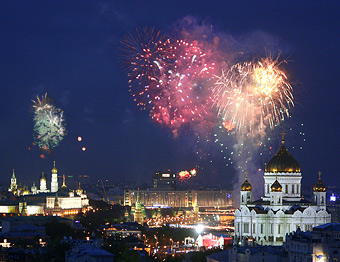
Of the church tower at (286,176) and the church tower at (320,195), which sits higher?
the church tower at (286,176)

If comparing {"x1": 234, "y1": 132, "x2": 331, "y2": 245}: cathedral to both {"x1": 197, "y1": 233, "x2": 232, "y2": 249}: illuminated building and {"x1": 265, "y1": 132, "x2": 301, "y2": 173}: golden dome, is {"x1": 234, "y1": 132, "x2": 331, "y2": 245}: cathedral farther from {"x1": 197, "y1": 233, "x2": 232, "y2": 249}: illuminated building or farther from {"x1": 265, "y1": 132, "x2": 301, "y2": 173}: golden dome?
{"x1": 197, "y1": 233, "x2": 232, "y2": 249}: illuminated building

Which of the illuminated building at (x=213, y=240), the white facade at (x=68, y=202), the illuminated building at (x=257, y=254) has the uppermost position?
the white facade at (x=68, y=202)

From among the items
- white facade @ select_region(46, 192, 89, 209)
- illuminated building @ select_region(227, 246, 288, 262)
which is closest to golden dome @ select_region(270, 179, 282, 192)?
illuminated building @ select_region(227, 246, 288, 262)

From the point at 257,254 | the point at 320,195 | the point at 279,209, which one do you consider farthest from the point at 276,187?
the point at 257,254

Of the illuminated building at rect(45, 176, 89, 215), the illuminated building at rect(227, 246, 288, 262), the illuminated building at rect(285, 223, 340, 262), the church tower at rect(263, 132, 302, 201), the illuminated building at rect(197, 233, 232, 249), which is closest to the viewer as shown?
the illuminated building at rect(285, 223, 340, 262)

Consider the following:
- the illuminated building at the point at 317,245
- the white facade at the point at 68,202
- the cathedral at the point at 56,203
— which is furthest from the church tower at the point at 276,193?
the white facade at the point at 68,202

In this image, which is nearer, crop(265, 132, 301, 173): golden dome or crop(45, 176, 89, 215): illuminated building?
crop(265, 132, 301, 173): golden dome

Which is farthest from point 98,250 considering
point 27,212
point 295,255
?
point 27,212

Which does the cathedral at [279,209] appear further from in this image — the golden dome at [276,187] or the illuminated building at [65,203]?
the illuminated building at [65,203]

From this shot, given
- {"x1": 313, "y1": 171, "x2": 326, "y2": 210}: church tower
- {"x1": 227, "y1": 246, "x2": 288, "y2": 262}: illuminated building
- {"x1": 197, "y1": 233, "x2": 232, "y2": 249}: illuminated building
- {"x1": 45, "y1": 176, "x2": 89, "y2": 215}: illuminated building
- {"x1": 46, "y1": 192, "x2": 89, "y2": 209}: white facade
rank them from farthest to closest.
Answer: {"x1": 46, "y1": 192, "x2": 89, "y2": 209}: white facade, {"x1": 45, "y1": 176, "x2": 89, "y2": 215}: illuminated building, {"x1": 197, "y1": 233, "x2": 232, "y2": 249}: illuminated building, {"x1": 313, "y1": 171, "x2": 326, "y2": 210}: church tower, {"x1": 227, "y1": 246, "x2": 288, "y2": 262}: illuminated building

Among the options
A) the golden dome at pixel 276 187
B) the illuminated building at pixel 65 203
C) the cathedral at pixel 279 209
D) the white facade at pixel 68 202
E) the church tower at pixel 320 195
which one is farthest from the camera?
the white facade at pixel 68 202
